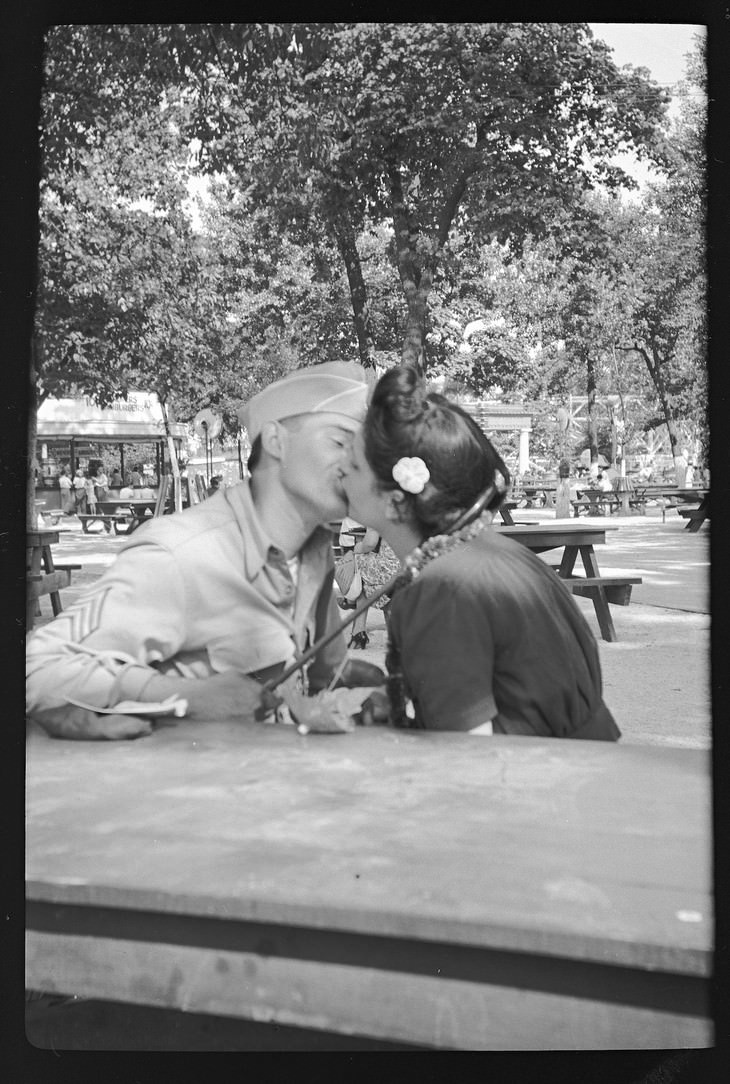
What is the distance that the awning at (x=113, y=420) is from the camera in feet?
7.09

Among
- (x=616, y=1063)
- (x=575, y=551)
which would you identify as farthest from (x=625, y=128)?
(x=575, y=551)

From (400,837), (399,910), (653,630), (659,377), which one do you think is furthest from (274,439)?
(653,630)

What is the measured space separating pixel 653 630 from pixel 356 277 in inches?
128

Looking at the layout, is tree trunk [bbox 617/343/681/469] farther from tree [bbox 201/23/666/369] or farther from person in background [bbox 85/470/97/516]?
person in background [bbox 85/470/97/516]

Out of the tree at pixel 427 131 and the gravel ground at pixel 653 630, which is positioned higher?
the tree at pixel 427 131

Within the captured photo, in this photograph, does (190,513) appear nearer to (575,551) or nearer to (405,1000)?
(405,1000)

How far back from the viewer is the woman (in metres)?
1.73

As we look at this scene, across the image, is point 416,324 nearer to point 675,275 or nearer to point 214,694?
point 675,275

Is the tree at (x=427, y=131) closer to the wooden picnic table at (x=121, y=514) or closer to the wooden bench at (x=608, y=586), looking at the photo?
the wooden picnic table at (x=121, y=514)

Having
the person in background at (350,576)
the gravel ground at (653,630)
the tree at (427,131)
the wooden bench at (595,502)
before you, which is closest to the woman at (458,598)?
the gravel ground at (653,630)

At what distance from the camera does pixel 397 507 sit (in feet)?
6.40

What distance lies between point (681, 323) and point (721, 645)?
2.21ft

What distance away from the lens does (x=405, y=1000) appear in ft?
3.54

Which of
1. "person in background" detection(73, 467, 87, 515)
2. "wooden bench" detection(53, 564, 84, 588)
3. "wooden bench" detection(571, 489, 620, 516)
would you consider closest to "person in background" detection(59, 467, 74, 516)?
"person in background" detection(73, 467, 87, 515)
